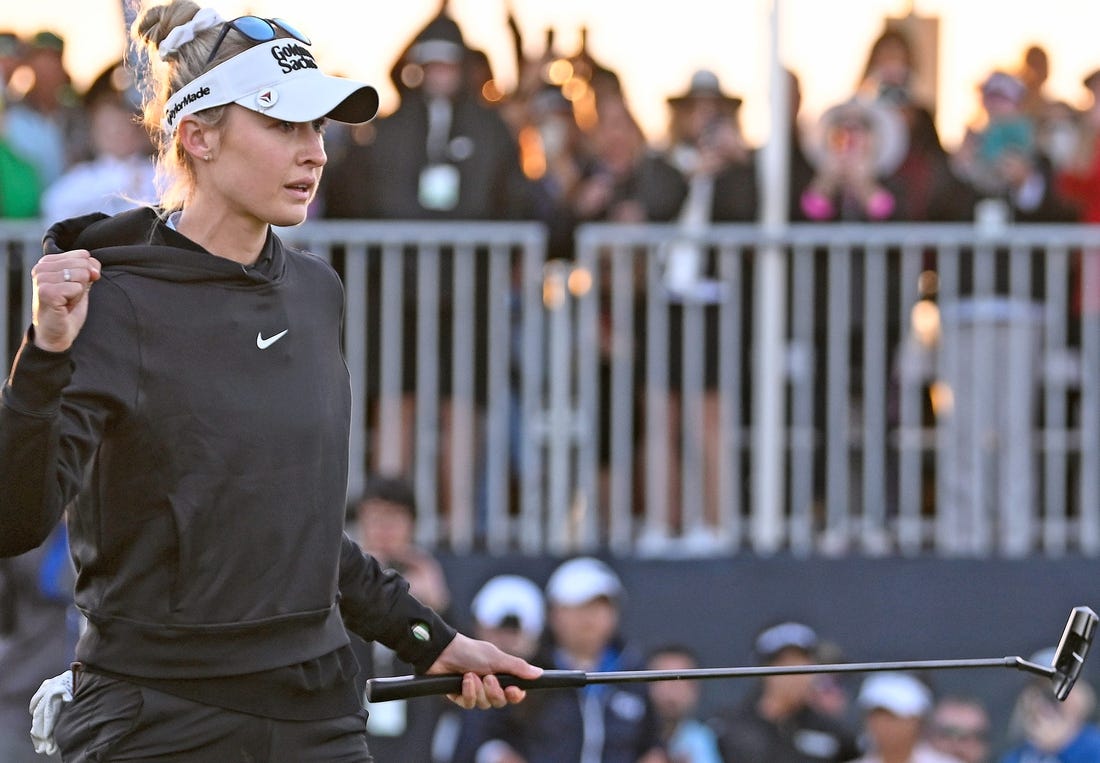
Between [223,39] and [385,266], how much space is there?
18.3 feet

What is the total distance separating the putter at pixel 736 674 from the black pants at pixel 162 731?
0.32 metres

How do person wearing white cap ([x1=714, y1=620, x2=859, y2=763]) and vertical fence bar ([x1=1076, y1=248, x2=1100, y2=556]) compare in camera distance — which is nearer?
person wearing white cap ([x1=714, y1=620, x2=859, y2=763])

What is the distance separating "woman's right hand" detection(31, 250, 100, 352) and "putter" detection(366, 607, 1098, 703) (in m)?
0.97

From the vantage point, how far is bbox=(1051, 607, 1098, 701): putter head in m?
4.29

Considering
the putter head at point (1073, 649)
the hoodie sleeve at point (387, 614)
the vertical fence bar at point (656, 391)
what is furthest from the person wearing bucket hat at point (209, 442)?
the vertical fence bar at point (656, 391)

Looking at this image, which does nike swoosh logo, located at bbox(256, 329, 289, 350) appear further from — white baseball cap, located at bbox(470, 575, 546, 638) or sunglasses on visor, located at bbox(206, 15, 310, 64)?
white baseball cap, located at bbox(470, 575, 546, 638)

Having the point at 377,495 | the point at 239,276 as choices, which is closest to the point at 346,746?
the point at 239,276

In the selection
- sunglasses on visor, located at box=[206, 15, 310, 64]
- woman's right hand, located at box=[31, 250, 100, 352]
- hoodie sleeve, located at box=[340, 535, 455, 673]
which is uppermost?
sunglasses on visor, located at box=[206, 15, 310, 64]

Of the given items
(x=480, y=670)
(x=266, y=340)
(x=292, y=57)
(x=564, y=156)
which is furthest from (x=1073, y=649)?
(x=564, y=156)

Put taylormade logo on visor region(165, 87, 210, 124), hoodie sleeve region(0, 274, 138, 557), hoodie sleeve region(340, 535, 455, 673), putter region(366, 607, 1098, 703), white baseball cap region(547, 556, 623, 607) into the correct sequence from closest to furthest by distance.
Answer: hoodie sleeve region(0, 274, 138, 557) → taylormade logo on visor region(165, 87, 210, 124) → putter region(366, 607, 1098, 703) → hoodie sleeve region(340, 535, 455, 673) → white baseball cap region(547, 556, 623, 607)

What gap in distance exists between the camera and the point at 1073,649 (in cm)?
438

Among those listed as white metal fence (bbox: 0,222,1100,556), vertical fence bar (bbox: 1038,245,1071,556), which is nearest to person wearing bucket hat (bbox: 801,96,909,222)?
white metal fence (bbox: 0,222,1100,556)

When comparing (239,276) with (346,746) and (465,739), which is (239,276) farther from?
(465,739)

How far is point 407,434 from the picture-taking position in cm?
959
